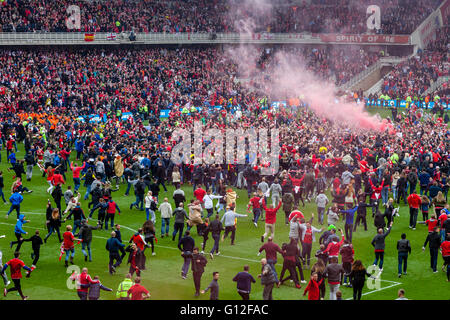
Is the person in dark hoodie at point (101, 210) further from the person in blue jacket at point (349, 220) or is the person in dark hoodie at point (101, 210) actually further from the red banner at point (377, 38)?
the red banner at point (377, 38)

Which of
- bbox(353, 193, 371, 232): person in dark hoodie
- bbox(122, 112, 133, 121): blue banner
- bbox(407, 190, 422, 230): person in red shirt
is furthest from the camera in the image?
bbox(122, 112, 133, 121): blue banner

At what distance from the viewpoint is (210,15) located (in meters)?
67.1

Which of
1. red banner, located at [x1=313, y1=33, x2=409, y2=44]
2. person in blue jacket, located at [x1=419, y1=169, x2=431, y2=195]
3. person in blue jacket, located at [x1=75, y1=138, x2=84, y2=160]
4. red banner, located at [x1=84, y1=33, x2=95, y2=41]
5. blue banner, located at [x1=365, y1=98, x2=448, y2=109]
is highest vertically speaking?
red banner, located at [x1=313, y1=33, x2=409, y2=44]

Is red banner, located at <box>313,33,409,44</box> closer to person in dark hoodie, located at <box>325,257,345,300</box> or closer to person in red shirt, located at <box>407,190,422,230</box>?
person in red shirt, located at <box>407,190,422,230</box>

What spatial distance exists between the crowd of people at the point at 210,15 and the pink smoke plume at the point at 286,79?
4.19ft

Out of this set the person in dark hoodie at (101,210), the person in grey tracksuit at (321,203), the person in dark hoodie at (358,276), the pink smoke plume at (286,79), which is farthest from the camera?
the pink smoke plume at (286,79)

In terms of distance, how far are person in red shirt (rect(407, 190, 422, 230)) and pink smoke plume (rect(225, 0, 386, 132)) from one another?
2033 centimetres

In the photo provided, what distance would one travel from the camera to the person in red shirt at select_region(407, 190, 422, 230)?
2613 cm

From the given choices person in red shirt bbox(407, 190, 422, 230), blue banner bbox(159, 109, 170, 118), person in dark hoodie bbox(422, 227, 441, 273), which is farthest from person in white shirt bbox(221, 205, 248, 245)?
blue banner bbox(159, 109, 170, 118)

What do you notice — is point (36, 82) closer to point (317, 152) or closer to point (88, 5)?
point (88, 5)

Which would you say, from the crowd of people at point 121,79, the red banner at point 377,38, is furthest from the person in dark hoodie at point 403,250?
the red banner at point 377,38

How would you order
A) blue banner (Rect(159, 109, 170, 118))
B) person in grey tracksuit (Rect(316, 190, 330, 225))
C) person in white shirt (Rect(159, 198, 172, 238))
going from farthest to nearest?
blue banner (Rect(159, 109, 170, 118)) < person in grey tracksuit (Rect(316, 190, 330, 225)) < person in white shirt (Rect(159, 198, 172, 238))

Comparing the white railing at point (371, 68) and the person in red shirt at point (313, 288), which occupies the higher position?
the white railing at point (371, 68)

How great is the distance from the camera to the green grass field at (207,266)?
786 inches
